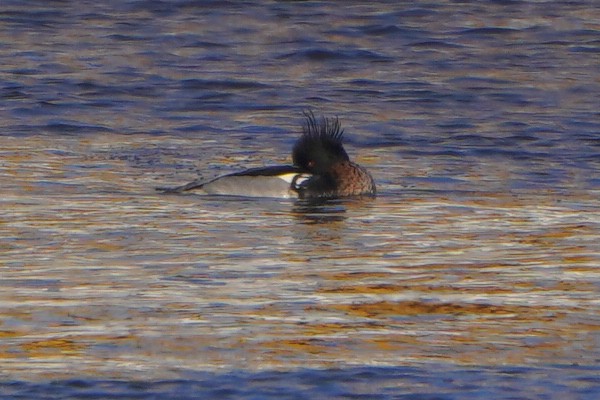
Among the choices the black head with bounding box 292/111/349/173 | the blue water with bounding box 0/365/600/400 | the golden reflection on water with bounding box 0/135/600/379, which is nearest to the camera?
the blue water with bounding box 0/365/600/400

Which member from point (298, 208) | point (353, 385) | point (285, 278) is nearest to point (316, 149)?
point (298, 208)

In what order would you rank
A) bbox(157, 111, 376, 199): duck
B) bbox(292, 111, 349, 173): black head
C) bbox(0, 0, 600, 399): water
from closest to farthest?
1. bbox(0, 0, 600, 399): water
2. bbox(157, 111, 376, 199): duck
3. bbox(292, 111, 349, 173): black head

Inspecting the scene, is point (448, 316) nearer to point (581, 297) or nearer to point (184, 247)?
point (581, 297)

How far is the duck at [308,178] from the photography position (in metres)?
14.6

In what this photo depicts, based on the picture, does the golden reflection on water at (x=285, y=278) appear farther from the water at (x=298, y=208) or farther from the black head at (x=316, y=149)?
the black head at (x=316, y=149)

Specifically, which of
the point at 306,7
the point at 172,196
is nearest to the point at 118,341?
the point at 172,196

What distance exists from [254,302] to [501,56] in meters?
15.0

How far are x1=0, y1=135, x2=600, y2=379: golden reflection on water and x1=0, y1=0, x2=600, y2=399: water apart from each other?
3 centimetres

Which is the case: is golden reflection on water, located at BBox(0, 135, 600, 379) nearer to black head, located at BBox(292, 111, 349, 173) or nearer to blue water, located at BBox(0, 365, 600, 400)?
blue water, located at BBox(0, 365, 600, 400)

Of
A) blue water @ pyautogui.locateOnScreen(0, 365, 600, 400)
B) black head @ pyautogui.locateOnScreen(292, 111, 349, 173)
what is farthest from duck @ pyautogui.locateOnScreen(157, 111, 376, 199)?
blue water @ pyautogui.locateOnScreen(0, 365, 600, 400)

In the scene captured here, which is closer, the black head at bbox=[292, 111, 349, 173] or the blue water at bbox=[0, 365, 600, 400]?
the blue water at bbox=[0, 365, 600, 400]

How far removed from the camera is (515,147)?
1759cm

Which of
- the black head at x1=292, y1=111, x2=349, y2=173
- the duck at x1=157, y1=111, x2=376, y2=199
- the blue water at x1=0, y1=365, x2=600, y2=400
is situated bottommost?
the duck at x1=157, y1=111, x2=376, y2=199

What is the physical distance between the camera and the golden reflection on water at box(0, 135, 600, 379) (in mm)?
8562
